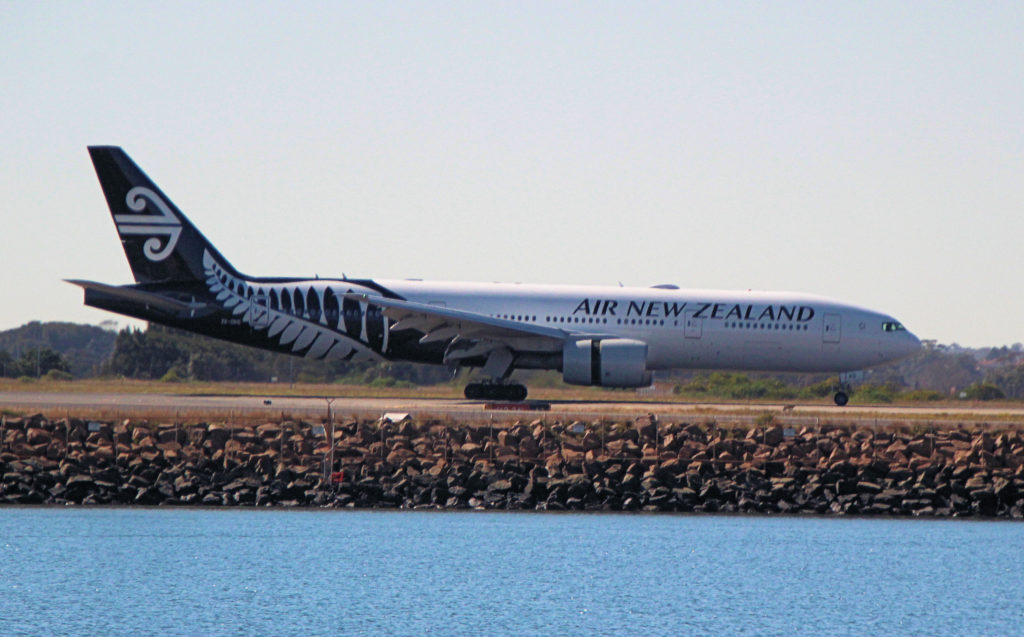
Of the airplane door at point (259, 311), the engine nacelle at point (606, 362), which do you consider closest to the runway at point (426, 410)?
the engine nacelle at point (606, 362)

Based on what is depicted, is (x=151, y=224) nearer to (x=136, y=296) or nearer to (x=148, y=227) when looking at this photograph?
(x=148, y=227)

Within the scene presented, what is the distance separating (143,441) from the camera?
105 feet

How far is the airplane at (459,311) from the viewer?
40469mm

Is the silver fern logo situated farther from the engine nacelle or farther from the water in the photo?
the water

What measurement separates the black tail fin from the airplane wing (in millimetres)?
5215

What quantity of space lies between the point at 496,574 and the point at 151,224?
68.6ft

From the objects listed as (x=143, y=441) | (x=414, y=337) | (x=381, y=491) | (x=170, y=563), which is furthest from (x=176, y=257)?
(x=170, y=563)

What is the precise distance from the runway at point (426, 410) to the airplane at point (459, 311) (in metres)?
1.42

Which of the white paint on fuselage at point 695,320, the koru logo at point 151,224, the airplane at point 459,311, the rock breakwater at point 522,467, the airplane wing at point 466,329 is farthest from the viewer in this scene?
the koru logo at point 151,224

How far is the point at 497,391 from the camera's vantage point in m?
40.4

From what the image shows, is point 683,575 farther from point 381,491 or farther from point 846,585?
point 381,491

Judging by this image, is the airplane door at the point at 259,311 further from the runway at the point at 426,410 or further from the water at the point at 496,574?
the water at the point at 496,574

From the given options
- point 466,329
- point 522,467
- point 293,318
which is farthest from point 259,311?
point 522,467

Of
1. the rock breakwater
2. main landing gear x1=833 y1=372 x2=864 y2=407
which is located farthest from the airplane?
the rock breakwater
